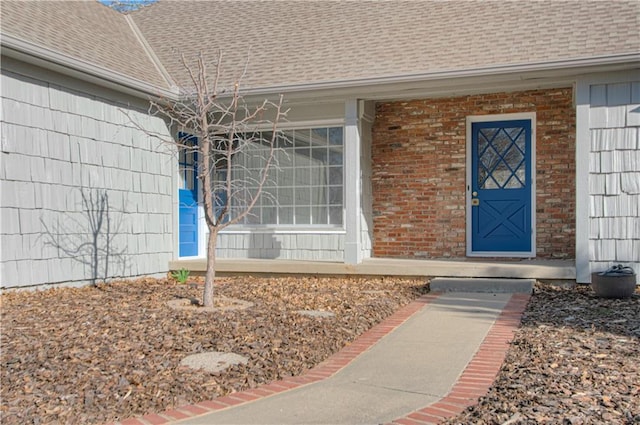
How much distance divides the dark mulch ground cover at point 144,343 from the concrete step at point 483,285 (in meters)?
0.39

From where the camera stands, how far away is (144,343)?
4.91 metres

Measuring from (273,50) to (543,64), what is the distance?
4485 millimetres

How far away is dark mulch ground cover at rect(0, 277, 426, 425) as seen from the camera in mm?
3846

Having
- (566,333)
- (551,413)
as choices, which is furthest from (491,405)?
(566,333)

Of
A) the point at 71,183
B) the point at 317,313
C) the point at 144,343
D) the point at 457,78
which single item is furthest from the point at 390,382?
the point at 71,183

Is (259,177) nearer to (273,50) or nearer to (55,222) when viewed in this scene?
(273,50)

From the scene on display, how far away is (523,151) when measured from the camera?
9.48m

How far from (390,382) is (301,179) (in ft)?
20.3

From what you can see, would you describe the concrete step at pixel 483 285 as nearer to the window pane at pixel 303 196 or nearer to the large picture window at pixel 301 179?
the large picture window at pixel 301 179

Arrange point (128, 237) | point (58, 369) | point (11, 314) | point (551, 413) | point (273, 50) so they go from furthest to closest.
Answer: point (273, 50) < point (128, 237) < point (11, 314) < point (58, 369) < point (551, 413)

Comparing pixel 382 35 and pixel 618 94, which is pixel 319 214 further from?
pixel 618 94

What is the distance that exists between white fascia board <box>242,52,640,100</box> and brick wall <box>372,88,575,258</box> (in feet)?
3.72

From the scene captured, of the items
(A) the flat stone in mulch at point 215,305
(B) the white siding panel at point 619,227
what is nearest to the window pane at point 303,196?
(A) the flat stone in mulch at point 215,305

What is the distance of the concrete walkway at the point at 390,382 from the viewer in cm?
364
